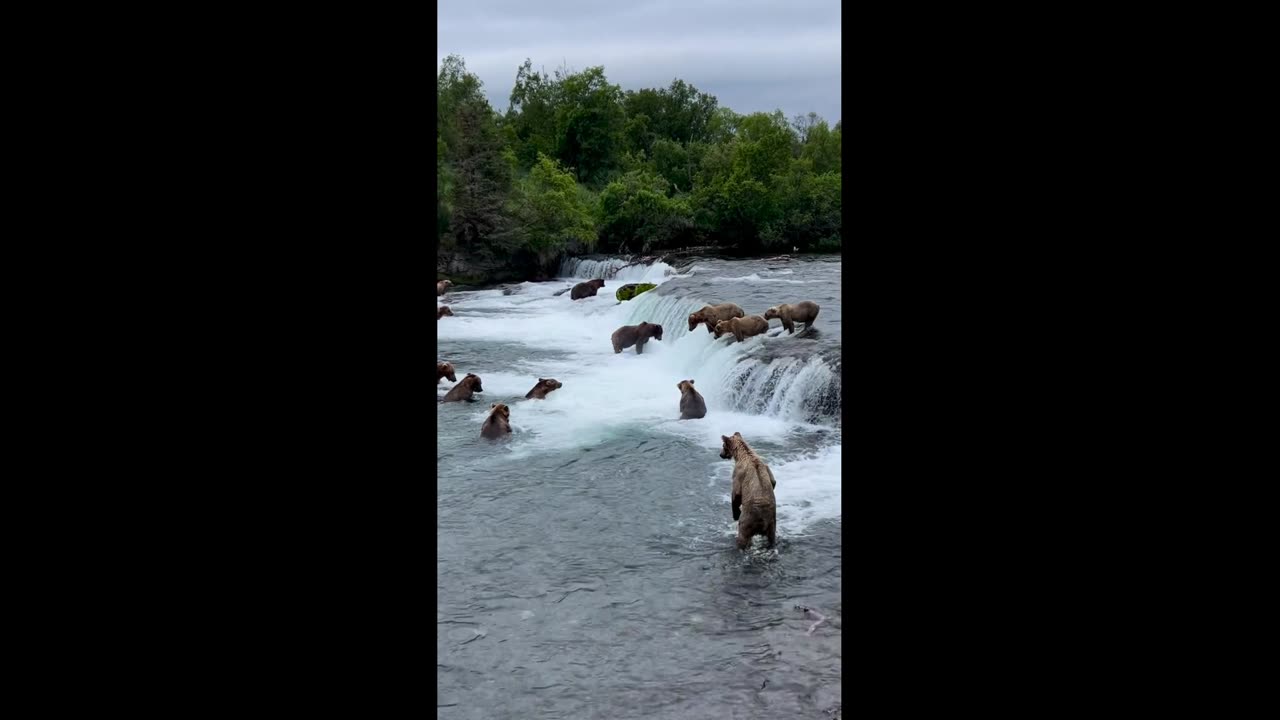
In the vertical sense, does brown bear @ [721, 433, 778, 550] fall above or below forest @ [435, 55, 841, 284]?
below

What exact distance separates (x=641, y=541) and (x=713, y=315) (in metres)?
6.57

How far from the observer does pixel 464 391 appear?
12109mm

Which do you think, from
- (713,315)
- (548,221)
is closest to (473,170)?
(548,221)

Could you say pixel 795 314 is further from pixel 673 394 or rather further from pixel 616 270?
pixel 616 270

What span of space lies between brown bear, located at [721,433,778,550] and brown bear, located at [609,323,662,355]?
25.1 ft

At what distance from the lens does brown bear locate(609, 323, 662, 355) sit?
15086mm

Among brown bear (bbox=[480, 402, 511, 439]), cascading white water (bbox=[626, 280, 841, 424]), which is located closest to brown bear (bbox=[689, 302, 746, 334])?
cascading white water (bbox=[626, 280, 841, 424])

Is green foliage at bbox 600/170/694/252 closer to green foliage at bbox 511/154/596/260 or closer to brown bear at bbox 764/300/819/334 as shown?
green foliage at bbox 511/154/596/260

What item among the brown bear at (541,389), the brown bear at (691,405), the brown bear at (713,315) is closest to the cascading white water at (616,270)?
the brown bear at (713,315)

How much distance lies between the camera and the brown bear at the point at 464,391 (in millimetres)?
12017

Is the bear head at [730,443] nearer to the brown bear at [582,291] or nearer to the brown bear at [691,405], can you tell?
the brown bear at [691,405]
